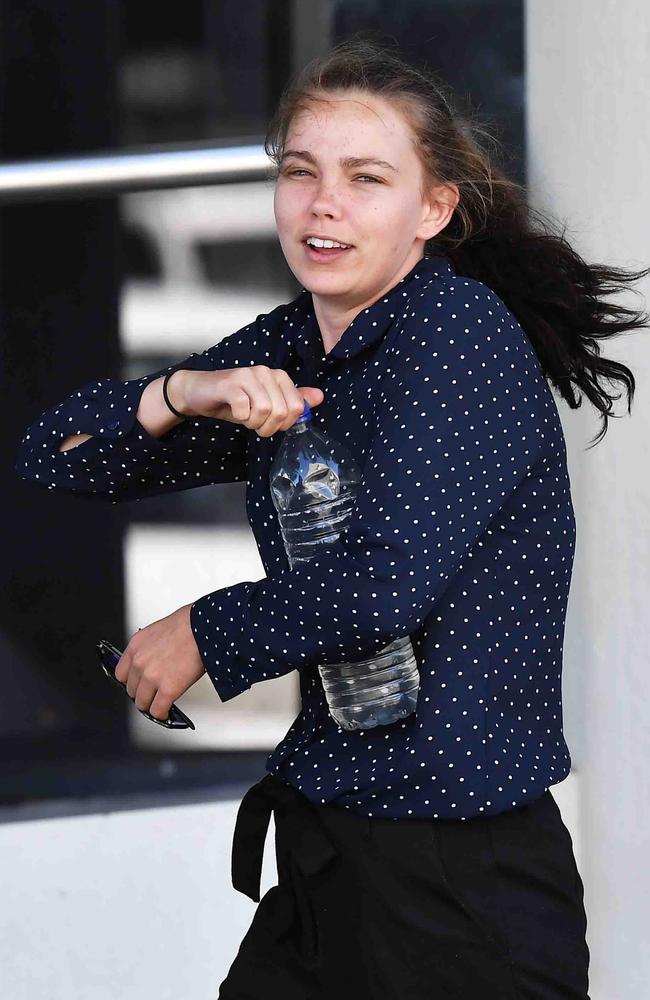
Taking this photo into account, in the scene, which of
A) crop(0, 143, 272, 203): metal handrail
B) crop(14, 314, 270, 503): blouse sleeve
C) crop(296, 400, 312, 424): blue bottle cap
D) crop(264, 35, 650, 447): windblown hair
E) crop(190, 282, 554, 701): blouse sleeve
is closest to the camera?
crop(190, 282, 554, 701): blouse sleeve

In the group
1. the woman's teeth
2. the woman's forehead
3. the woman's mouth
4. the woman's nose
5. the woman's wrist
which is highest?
the woman's forehead

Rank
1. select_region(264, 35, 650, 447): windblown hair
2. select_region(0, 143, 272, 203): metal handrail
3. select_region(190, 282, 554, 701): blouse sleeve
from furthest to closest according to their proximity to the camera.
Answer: select_region(0, 143, 272, 203): metal handrail → select_region(264, 35, 650, 447): windblown hair → select_region(190, 282, 554, 701): blouse sleeve

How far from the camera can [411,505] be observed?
128 cm

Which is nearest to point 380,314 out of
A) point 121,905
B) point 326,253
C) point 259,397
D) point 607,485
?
A: point 326,253

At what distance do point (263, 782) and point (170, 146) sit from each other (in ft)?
5.29

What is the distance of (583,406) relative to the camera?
8.78 feet

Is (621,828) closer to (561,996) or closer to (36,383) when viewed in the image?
(561,996)

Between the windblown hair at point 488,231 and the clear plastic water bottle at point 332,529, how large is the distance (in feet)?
0.95

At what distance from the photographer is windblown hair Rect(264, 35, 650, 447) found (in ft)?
4.93

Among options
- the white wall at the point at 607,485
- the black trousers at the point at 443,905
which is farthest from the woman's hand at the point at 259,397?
the white wall at the point at 607,485

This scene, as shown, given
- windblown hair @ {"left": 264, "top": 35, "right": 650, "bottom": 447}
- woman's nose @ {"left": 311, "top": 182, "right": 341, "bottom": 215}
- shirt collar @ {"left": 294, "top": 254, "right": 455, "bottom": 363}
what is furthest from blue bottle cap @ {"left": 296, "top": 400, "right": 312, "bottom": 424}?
windblown hair @ {"left": 264, "top": 35, "right": 650, "bottom": 447}

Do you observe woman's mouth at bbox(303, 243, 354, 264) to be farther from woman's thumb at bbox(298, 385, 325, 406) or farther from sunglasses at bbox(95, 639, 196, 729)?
sunglasses at bbox(95, 639, 196, 729)

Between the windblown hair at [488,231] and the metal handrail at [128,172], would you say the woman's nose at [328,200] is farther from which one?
the metal handrail at [128,172]

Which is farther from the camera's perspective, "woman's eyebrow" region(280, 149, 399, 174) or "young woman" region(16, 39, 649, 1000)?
"woman's eyebrow" region(280, 149, 399, 174)
